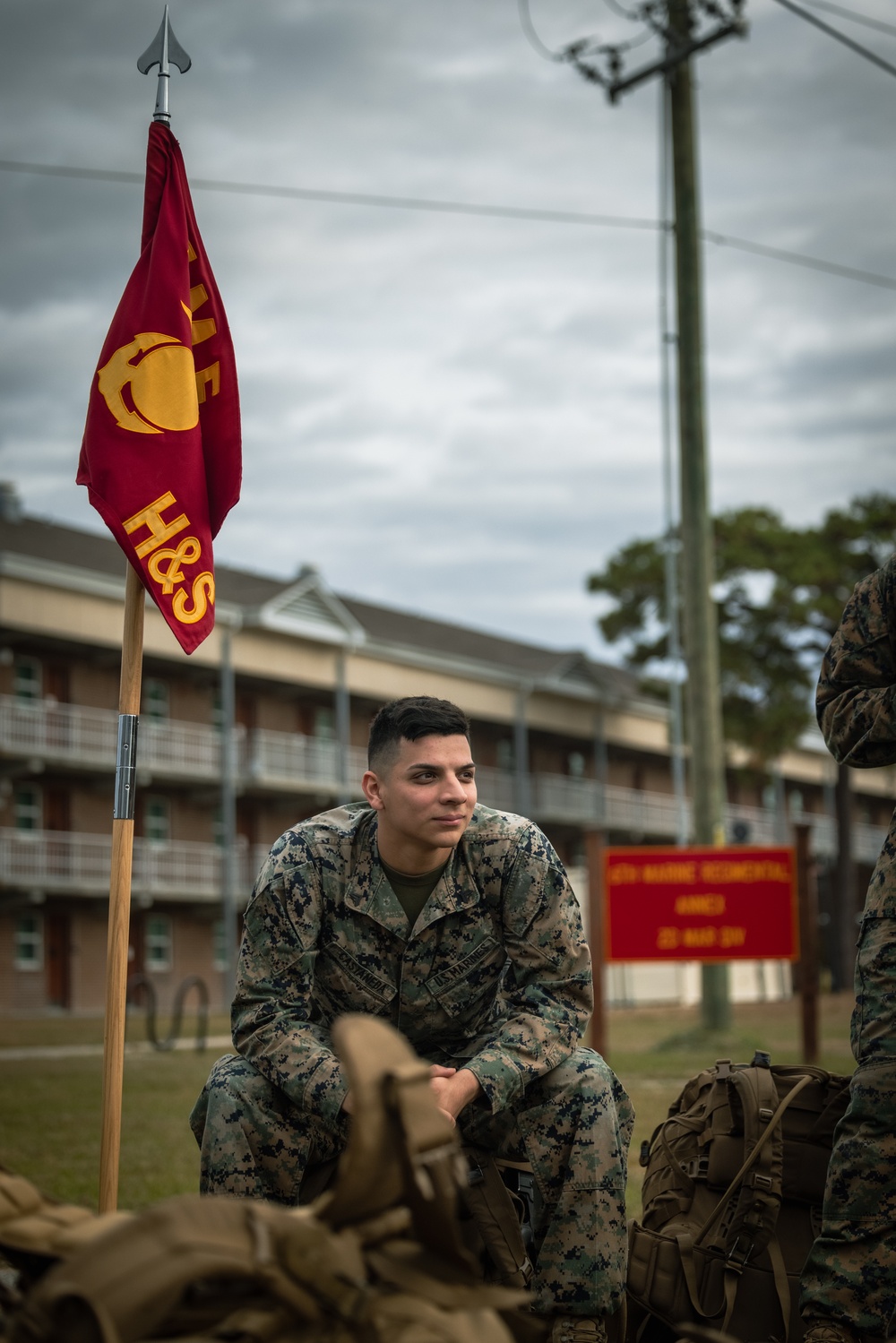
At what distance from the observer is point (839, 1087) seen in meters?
3.38

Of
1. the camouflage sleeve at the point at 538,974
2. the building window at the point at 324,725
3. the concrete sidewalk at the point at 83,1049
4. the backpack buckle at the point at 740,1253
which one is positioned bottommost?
the concrete sidewalk at the point at 83,1049

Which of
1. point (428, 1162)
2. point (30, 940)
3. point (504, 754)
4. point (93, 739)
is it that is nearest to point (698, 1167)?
point (428, 1162)

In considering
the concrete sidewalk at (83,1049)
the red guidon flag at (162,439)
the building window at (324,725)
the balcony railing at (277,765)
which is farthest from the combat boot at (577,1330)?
the building window at (324,725)

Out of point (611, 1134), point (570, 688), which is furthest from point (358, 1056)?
point (570, 688)

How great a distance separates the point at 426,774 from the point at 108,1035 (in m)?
0.99

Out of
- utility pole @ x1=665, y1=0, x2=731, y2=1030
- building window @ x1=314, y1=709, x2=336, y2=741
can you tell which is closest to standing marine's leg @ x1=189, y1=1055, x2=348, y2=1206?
utility pole @ x1=665, y1=0, x2=731, y2=1030

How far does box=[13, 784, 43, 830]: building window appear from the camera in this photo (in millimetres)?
33844

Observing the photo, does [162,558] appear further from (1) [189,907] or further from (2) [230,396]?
(1) [189,907]

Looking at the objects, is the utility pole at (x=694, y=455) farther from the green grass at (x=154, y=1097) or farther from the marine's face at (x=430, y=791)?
the marine's face at (x=430, y=791)

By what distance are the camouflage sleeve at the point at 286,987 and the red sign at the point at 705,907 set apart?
27.6 ft

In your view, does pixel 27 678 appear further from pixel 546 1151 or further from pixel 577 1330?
pixel 577 1330

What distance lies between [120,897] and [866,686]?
1.83 meters

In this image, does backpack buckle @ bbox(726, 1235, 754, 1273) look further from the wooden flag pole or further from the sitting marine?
the wooden flag pole

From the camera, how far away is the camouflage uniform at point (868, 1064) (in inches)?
112
